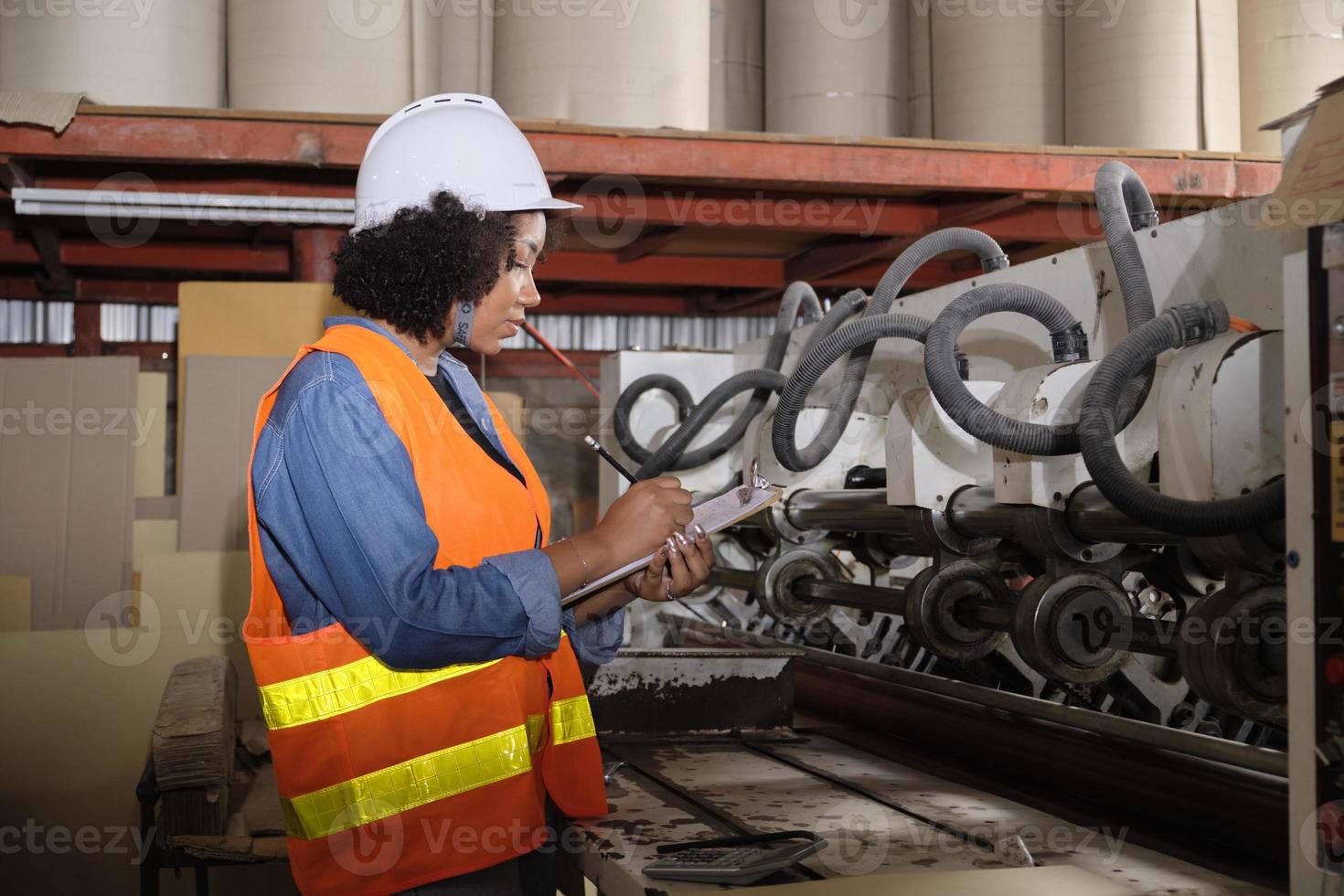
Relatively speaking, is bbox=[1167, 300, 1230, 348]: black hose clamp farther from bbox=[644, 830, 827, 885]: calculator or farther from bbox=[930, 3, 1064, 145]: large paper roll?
bbox=[930, 3, 1064, 145]: large paper roll

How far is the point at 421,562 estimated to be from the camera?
45.2 inches

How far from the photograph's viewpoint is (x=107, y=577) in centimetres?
340

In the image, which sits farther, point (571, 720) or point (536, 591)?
point (571, 720)

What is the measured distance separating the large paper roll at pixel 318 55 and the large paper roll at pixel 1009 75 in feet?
5.11

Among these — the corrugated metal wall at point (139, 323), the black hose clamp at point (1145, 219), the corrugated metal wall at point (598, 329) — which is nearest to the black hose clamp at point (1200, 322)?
the black hose clamp at point (1145, 219)

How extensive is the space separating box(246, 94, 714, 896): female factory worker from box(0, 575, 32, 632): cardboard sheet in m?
2.44

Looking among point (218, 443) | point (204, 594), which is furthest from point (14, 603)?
point (218, 443)

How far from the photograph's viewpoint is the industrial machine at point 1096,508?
1.22m

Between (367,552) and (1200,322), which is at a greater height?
(1200,322)

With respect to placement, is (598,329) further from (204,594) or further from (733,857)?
(733,857)

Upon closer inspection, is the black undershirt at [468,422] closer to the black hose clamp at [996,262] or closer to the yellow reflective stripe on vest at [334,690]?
the yellow reflective stripe on vest at [334,690]

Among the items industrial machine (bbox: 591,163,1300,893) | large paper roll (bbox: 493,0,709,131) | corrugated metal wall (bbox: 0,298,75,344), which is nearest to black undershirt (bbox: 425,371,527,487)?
industrial machine (bbox: 591,163,1300,893)

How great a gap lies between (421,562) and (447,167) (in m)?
0.50

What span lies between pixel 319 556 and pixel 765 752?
95 cm
